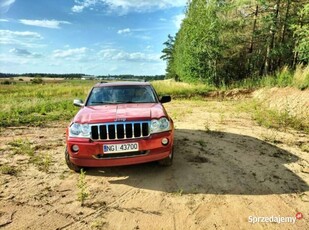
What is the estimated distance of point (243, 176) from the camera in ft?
16.6

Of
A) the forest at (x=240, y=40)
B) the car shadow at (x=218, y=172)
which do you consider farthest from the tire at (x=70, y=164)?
the forest at (x=240, y=40)

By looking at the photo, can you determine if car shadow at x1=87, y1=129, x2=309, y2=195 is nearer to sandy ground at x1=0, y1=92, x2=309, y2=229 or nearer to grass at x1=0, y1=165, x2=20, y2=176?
sandy ground at x1=0, y1=92, x2=309, y2=229

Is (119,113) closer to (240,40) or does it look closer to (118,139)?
(118,139)

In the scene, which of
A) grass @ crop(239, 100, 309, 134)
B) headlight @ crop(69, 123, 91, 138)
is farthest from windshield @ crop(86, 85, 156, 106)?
grass @ crop(239, 100, 309, 134)

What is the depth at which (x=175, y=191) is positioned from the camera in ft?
14.7

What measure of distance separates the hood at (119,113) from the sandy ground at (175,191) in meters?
1.09

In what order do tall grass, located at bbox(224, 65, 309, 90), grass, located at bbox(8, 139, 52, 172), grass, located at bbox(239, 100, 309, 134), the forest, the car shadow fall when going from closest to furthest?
1. the car shadow
2. grass, located at bbox(8, 139, 52, 172)
3. grass, located at bbox(239, 100, 309, 134)
4. tall grass, located at bbox(224, 65, 309, 90)
5. the forest

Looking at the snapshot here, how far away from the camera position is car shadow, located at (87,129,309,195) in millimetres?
4609

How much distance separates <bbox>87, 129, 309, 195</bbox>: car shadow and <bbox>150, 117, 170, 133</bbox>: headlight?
0.86 meters

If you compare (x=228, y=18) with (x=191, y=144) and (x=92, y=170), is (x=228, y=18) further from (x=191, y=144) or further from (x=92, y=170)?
(x=92, y=170)

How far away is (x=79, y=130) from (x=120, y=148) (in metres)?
→ 0.80

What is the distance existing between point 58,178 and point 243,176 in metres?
3.32

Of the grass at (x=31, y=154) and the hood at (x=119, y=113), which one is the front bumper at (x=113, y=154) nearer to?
the hood at (x=119, y=113)

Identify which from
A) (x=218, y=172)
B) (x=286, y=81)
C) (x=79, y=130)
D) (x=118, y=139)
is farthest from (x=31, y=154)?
(x=286, y=81)
